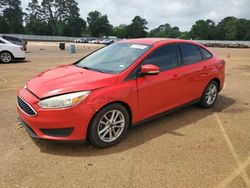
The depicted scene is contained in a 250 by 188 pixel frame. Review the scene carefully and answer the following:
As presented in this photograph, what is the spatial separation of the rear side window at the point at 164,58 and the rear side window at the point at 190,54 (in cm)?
23

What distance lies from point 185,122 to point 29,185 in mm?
3148

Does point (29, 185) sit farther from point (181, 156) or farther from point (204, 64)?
point (204, 64)

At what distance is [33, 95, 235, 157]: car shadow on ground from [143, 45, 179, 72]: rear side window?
109 centimetres

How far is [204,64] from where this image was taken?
5.55 meters

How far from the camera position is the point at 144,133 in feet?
14.7

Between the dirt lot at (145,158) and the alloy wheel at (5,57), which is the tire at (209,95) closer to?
the dirt lot at (145,158)

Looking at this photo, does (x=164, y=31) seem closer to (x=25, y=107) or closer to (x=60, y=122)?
(x=25, y=107)

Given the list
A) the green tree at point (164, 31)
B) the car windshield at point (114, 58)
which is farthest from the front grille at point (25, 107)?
the green tree at point (164, 31)

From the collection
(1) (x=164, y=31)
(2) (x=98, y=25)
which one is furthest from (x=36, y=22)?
(1) (x=164, y=31)

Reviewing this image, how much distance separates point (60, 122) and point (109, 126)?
0.77 meters

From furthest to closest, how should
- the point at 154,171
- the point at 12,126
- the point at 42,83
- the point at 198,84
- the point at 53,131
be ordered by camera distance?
the point at 198,84 → the point at 12,126 → the point at 42,83 → the point at 53,131 → the point at 154,171

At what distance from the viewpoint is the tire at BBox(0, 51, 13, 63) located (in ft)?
44.0

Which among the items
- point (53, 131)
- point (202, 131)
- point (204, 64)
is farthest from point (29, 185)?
point (204, 64)

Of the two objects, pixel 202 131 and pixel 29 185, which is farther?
pixel 202 131
